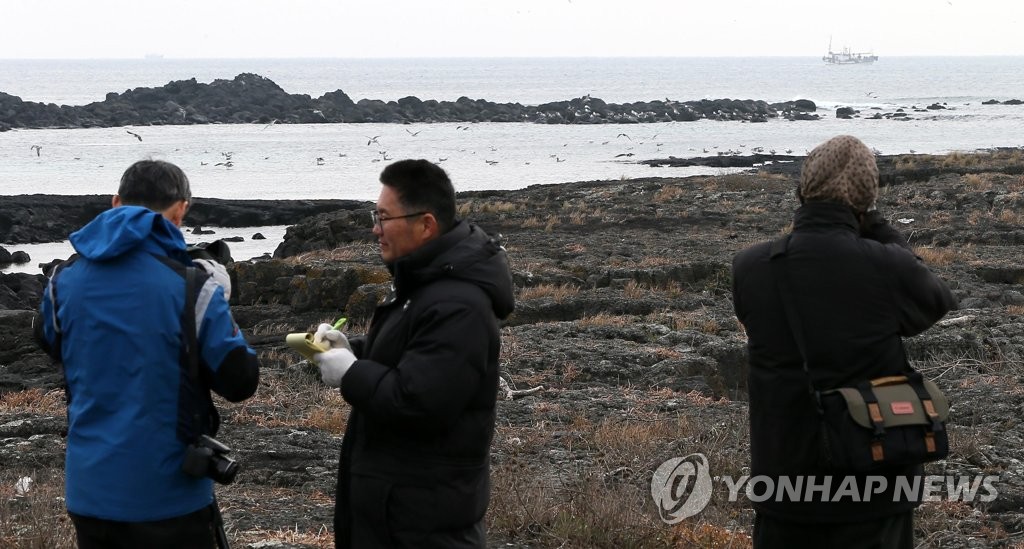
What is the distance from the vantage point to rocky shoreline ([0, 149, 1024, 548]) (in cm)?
537

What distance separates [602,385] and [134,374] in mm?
7066

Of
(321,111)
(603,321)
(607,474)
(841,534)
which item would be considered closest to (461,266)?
(841,534)

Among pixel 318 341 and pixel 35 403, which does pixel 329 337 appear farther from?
pixel 35 403

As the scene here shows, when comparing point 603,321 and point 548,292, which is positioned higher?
point 603,321

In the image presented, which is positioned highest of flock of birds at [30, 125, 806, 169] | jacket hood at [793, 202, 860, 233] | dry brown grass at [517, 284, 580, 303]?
jacket hood at [793, 202, 860, 233]

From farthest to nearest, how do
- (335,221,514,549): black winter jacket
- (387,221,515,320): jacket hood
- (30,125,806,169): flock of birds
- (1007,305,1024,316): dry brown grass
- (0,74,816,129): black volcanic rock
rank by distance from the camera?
(0,74,816,129): black volcanic rock, (30,125,806,169): flock of birds, (1007,305,1024,316): dry brown grass, (387,221,515,320): jacket hood, (335,221,514,549): black winter jacket

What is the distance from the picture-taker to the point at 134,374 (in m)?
3.14

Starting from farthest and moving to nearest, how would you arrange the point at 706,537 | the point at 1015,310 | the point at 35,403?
the point at 1015,310 < the point at 35,403 < the point at 706,537

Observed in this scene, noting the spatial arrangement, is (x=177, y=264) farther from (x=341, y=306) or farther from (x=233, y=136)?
(x=233, y=136)

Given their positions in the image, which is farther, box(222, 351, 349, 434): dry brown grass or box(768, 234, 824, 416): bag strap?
box(222, 351, 349, 434): dry brown grass

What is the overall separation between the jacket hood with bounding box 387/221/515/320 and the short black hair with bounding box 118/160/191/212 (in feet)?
2.26

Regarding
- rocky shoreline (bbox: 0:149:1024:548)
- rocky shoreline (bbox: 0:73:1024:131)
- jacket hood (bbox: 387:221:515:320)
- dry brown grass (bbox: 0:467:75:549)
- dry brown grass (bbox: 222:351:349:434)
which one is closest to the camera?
jacket hood (bbox: 387:221:515:320)

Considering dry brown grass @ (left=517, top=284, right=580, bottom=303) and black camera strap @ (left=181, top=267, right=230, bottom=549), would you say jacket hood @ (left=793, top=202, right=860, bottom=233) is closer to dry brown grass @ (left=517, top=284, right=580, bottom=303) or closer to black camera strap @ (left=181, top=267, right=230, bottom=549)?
black camera strap @ (left=181, top=267, right=230, bottom=549)

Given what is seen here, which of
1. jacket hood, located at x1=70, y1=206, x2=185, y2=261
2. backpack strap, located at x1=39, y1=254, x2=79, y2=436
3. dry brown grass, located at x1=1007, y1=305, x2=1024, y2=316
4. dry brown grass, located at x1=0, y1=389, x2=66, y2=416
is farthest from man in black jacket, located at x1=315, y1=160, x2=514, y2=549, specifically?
dry brown grass, located at x1=1007, y1=305, x2=1024, y2=316
